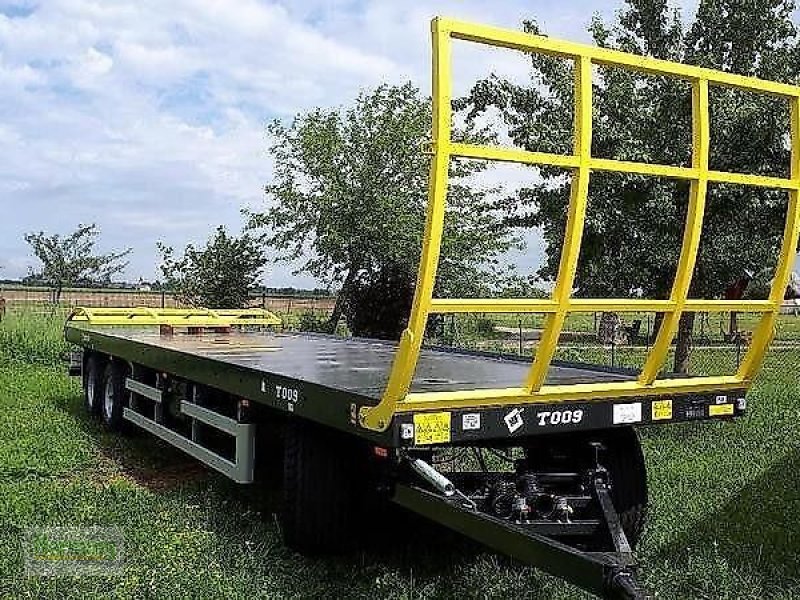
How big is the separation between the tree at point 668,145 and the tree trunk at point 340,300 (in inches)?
438

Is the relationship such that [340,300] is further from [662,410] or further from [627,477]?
[662,410]

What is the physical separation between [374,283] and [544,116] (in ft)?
35.2

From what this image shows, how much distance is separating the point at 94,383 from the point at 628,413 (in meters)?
7.08

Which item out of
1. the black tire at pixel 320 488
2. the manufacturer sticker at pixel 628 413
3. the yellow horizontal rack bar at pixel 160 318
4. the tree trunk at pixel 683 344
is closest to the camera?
the manufacturer sticker at pixel 628 413

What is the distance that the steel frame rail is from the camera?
3.72 metres

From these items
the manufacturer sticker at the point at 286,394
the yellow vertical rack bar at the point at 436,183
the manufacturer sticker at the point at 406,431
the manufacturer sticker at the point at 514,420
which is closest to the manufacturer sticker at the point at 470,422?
the manufacturer sticker at the point at 514,420

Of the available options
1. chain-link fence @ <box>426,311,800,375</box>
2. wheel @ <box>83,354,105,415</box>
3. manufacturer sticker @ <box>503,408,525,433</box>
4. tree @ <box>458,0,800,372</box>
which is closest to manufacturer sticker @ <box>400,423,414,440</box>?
manufacturer sticker @ <box>503,408,525,433</box>

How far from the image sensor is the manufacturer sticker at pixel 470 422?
437 cm

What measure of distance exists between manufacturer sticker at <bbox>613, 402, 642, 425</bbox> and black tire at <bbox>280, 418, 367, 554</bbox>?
1380 millimetres

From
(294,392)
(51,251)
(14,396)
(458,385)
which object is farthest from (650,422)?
(51,251)

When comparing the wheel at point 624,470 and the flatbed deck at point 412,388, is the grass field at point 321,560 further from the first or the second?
the flatbed deck at point 412,388

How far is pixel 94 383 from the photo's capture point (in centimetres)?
1048

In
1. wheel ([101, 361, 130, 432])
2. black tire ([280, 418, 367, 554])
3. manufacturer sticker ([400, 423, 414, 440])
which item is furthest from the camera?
wheel ([101, 361, 130, 432])

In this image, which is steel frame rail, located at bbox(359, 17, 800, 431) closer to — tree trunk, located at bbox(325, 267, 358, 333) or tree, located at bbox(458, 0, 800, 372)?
tree, located at bbox(458, 0, 800, 372)
